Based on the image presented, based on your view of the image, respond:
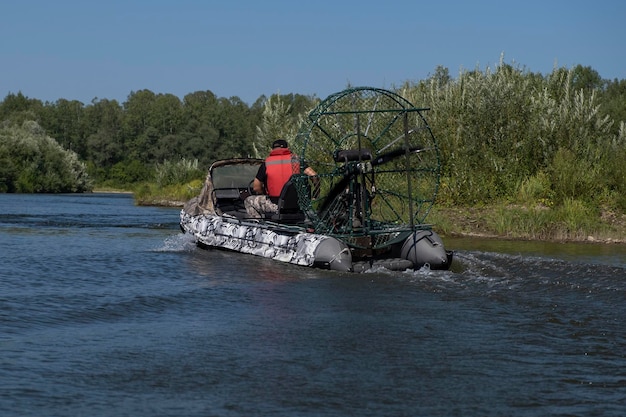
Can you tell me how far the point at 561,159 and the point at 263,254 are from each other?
441 inches

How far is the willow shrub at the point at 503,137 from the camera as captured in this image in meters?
25.6

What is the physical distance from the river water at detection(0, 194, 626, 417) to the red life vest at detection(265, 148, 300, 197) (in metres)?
1.84

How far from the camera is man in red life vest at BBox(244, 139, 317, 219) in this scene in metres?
17.0

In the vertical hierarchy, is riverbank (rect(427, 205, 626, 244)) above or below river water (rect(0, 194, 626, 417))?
above

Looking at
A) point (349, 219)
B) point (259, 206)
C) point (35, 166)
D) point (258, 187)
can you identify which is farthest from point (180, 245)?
point (35, 166)

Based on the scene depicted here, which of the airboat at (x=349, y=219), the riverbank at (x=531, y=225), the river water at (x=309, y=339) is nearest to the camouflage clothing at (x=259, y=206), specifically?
the airboat at (x=349, y=219)

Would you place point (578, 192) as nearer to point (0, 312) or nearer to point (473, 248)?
point (473, 248)

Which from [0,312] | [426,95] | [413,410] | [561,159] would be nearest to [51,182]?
[426,95]

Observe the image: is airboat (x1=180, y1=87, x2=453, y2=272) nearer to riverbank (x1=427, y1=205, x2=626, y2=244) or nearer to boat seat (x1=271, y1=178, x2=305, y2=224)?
boat seat (x1=271, y1=178, x2=305, y2=224)

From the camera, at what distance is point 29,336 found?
9.77 metres

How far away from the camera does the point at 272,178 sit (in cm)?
1720

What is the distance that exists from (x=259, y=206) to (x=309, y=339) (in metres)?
8.25

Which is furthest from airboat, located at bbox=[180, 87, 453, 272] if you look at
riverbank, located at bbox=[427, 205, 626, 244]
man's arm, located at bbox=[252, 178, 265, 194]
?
riverbank, located at bbox=[427, 205, 626, 244]

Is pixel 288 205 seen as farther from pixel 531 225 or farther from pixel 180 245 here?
pixel 531 225
